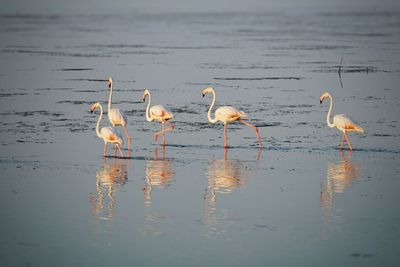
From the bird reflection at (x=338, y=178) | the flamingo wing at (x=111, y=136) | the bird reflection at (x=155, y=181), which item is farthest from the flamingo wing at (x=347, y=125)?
the flamingo wing at (x=111, y=136)

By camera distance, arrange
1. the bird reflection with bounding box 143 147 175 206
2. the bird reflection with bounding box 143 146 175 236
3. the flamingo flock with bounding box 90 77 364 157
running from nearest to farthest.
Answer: the bird reflection with bounding box 143 146 175 236
the bird reflection with bounding box 143 147 175 206
the flamingo flock with bounding box 90 77 364 157

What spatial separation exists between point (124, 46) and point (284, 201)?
33096 mm

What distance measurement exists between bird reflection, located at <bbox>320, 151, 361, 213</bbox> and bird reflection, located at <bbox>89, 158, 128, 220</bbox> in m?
3.01

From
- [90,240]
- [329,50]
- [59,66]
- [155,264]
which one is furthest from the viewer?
[329,50]

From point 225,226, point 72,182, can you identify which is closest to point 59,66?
point 72,182

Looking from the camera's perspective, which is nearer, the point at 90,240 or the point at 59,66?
the point at 90,240

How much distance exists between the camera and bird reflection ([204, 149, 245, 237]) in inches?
452

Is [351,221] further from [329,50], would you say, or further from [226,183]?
[329,50]

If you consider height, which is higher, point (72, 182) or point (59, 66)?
point (59, 66)

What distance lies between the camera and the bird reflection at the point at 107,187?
1209cm

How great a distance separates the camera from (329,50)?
41.5 metres

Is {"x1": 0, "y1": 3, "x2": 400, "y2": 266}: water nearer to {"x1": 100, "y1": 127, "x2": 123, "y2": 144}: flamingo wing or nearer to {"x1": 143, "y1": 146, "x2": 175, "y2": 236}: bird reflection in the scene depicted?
{"x1": 143, "y1": 146, "x2": 175, "y2": 236}: bird reflection

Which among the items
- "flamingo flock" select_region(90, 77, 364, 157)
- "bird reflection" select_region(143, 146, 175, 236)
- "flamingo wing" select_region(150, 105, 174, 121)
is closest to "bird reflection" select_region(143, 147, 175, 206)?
"bird reflection" select_region(143, 146, 175, 236)

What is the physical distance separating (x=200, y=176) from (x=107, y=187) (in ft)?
5.34
